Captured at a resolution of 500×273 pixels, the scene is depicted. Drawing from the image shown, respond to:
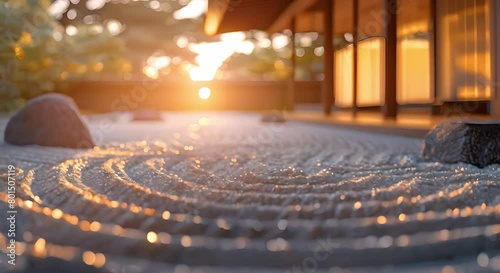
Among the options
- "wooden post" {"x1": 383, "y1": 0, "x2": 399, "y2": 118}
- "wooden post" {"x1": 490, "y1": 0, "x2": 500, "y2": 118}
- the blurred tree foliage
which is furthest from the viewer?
the blurred tree foliage

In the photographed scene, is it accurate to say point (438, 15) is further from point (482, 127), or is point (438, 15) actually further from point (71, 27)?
point (71, 27)

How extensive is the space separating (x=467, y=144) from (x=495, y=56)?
1958mm

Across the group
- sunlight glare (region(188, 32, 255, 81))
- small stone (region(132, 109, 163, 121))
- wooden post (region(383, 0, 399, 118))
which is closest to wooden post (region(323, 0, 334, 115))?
wooden post (region(383, 0, 399, 118))

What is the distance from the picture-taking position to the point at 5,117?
9703mm

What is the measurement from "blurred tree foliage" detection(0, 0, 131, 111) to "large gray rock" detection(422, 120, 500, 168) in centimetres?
475

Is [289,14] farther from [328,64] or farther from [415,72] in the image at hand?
[415,72]

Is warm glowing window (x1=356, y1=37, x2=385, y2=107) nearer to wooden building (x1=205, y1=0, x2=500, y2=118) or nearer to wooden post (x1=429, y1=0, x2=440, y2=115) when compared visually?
wooden building (x1=205, y1=0, x2=500, y2=118)

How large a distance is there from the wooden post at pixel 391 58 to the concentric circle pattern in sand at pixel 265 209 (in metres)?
2.63

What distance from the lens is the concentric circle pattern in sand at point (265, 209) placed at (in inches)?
47.7

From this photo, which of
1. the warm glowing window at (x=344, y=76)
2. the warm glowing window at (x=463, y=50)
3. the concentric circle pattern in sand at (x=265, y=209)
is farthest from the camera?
the warm glowing window at (x=344, y=76)

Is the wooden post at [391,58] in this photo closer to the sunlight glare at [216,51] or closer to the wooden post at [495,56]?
the wooden post at [495,56]

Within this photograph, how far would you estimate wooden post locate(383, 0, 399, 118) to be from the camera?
17.4 ft

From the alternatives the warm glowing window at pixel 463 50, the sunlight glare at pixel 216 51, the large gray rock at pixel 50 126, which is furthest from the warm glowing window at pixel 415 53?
the sunlight glare at pixel 216 51

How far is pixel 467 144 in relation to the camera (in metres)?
2.76
